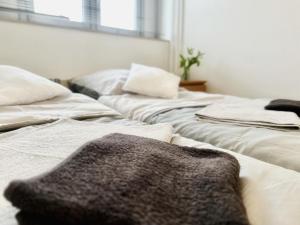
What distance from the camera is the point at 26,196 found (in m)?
0.30

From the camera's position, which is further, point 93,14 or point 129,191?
point 93,14

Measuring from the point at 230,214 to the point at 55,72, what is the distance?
1854 millimetres

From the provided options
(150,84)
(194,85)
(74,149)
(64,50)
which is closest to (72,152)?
(74,149)

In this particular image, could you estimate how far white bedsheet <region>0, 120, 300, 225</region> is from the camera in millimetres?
400

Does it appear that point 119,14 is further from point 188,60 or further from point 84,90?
point 84,90

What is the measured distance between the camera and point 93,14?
217 cm

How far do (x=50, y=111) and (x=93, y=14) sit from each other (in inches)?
55.4

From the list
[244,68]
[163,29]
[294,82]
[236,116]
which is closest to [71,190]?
[236,116]

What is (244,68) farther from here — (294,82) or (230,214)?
(230,214)

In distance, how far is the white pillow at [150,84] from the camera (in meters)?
1.67

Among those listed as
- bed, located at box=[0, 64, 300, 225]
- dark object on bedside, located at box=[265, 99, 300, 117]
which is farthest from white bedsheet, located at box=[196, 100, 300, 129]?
bed, located at box=[0, 64, 300, 225]

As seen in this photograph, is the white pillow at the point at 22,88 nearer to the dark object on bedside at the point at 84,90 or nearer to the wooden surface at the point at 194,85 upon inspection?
the dark object on bedside at the point at 84,90

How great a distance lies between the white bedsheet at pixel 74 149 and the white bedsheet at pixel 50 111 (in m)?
0.07

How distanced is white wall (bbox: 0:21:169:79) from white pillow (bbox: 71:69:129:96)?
0.19 metres
